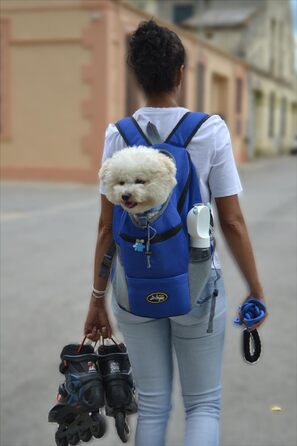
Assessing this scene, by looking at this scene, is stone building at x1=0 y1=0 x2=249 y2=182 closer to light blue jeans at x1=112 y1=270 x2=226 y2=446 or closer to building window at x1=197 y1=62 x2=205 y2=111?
building window at x1=197 y1=62 x2=205 y2=111

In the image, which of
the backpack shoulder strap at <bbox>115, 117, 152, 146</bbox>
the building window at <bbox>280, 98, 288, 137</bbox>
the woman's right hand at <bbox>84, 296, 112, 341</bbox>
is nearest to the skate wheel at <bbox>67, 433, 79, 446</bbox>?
the woman's right hand at <bbox>84, 296, 112, 341</bbox>

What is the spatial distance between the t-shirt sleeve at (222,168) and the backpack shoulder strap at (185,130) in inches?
2.2

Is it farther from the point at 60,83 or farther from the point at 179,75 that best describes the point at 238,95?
the point at 179,75

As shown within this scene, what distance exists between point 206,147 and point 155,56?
1.03 feet

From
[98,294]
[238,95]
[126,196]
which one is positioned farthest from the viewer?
[238,95]

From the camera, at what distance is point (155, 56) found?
78.9 inches

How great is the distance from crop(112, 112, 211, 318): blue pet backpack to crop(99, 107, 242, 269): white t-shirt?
2 centimetres

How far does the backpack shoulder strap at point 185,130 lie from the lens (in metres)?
1.98

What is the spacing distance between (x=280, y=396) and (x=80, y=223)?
6922 mm

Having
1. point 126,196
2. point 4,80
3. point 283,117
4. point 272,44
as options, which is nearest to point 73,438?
point 126,196

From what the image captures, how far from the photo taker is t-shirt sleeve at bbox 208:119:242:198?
2.01 meters

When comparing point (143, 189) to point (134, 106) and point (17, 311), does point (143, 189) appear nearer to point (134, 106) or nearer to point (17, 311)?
point (17, 311)

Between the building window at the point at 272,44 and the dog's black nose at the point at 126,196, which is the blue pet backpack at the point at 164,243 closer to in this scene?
the dog's black nose at the point at 126,196

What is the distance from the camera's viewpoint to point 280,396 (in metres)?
3.62
